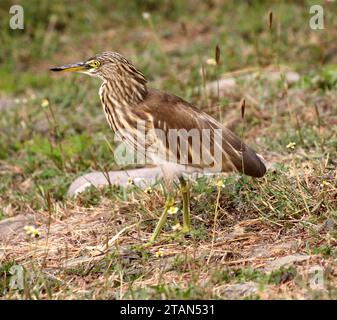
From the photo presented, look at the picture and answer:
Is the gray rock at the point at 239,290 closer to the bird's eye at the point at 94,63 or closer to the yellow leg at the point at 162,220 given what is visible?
the yellow leg at the point at 162,220

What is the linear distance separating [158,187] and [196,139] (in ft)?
3.06

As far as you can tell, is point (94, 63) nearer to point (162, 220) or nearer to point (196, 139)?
point (196, 139)

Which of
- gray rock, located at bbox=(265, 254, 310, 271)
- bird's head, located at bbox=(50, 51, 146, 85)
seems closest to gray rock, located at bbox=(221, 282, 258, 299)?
gray rock, located at bbox=(265, 254, 310, 271)

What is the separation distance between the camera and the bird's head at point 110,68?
5430 millimetres

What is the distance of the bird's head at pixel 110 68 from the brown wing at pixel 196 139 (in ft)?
0.84

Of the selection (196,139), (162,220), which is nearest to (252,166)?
(196,139)

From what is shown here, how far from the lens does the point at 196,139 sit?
16.9ft

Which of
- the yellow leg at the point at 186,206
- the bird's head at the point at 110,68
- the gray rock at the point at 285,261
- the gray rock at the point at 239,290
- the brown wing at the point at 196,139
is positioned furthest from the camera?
the bird's head at the point at 110,68

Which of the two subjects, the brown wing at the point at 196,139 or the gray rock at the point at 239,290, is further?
the brown wing at the point at 196,139

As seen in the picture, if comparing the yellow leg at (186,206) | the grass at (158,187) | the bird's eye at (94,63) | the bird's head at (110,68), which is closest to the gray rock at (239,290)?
the grass at (158,187)

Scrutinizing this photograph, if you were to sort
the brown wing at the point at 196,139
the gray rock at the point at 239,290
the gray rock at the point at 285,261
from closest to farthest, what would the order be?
the gray rock at the point at 239,290, the gray rock at the point at 285,261, the brown wing at the point at 196,139

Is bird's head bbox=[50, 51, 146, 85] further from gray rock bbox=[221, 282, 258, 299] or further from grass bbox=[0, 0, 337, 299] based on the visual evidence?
gray rock bbox=[221, 282, 258, 299]

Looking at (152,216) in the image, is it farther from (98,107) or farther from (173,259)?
(98,107)
